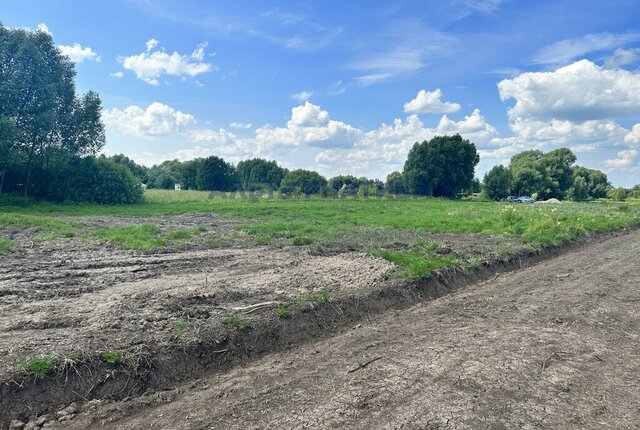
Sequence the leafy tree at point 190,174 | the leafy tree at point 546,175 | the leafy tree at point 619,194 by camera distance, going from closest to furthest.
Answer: the leafy tree at point 546,175
the leafy tree at point 619,194
the leafy tree at point 190,174

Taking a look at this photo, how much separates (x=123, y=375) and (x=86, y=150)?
34814mm

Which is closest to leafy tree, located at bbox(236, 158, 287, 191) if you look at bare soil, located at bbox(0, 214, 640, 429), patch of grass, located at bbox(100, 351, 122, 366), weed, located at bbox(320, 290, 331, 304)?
bare soil, located at bbox(0, 214, 640, 429)

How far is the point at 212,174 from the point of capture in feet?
279

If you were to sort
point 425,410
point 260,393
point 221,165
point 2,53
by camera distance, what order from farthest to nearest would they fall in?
1. point 221,165
2. point 2,53
3. point 260,393
4. point 425,410

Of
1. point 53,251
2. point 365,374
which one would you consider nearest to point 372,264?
point 365,374

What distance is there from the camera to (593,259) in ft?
38.5

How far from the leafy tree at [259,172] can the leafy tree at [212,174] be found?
823 cm

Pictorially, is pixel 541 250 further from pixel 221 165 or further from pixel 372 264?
pixel 221 165

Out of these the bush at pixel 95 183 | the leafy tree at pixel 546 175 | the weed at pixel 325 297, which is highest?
the leafy tree at pixel 546 175

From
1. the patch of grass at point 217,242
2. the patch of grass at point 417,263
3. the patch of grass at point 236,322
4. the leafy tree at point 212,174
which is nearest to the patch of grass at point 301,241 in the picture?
the patch of grass at point 217,242

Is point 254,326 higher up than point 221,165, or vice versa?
point 221,165

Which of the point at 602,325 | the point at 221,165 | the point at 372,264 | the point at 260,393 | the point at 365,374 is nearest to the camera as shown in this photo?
the point at 260,393

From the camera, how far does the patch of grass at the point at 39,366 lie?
3.99m

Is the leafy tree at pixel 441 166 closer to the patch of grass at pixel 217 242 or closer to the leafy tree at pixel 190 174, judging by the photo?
the leafy tree at pixel 190 174
